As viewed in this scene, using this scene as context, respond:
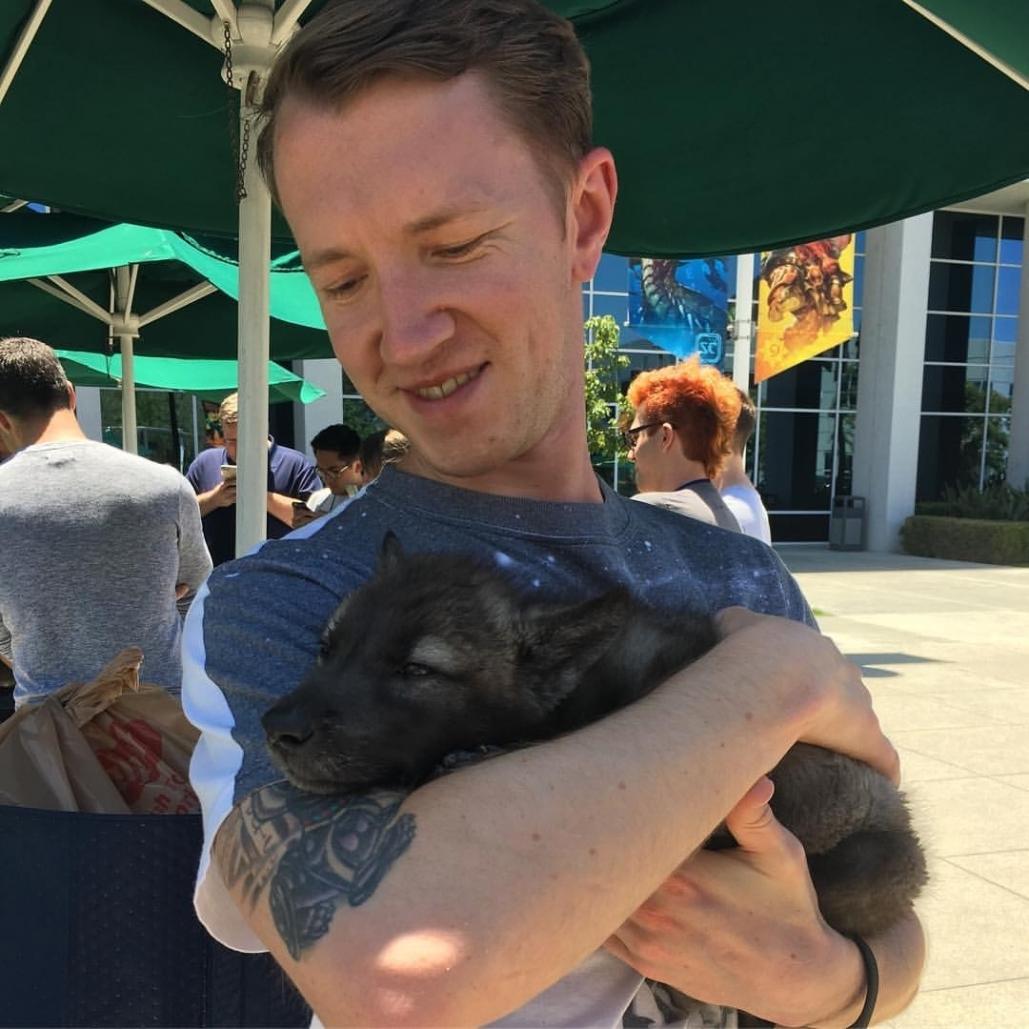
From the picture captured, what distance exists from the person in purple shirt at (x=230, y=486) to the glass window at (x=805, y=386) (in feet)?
65.4

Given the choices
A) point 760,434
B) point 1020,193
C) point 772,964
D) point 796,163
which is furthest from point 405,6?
point 1020,193

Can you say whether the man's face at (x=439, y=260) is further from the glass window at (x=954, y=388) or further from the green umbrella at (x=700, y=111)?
the glass window at (x=954, y=388)

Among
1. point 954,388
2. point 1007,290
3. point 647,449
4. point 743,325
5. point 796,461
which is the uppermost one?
point 1007,290

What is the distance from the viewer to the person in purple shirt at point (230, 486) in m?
7.32

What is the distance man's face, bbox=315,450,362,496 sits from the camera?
323 inches

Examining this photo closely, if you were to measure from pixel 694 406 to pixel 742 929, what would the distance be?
3.89m

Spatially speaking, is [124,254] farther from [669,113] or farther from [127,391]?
[669,113]

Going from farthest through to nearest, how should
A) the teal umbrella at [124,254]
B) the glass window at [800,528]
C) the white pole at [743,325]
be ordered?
the glass window at [800,528], the white pole at [743,325], the teal umbrella at [124,254]

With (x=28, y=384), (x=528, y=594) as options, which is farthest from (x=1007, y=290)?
(x=528, y=594)

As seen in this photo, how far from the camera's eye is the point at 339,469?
8.29 metres

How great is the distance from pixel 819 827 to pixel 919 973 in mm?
307

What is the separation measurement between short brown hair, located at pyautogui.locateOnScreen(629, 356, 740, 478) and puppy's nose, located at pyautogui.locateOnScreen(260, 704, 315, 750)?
154 inches

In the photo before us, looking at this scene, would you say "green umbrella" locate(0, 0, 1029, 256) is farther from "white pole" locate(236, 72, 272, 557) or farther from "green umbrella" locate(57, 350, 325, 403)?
"green umbrella" locate(57, 350, 325, 403)

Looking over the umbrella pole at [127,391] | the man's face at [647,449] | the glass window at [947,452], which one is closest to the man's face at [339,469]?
the umbrella pole at [127,391]
